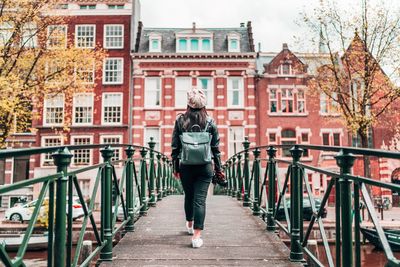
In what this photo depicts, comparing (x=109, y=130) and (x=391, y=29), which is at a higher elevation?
(x=391, y=29)

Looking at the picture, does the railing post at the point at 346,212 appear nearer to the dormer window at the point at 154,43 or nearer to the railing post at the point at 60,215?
the railing post at the point at 60,215

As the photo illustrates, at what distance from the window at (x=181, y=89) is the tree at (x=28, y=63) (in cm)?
1026

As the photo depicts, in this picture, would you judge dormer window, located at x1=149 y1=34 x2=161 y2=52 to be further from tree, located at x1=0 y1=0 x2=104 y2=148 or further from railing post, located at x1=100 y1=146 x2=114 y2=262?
railing post, located at x1=100 y1=146 x2=114 y2=262

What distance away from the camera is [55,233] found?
9.43 feet

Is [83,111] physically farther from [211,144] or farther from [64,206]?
[64,206]

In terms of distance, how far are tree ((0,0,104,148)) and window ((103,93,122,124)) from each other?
923 cm

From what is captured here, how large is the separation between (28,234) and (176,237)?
3.08 metres

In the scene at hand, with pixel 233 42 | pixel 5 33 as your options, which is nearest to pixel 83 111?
pixel 5 33

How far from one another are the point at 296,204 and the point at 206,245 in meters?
1.29

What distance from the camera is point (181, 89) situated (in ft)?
99.4

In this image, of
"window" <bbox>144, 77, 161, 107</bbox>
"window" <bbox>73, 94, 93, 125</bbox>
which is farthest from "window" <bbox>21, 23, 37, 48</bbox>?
"window" <bbox>144, 77, 161, 107</bbox>

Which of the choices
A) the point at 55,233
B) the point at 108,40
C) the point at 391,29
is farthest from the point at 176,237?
the point at 108,40

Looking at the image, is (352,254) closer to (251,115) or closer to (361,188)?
(361,188)

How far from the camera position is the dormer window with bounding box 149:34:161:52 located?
1203 inches
